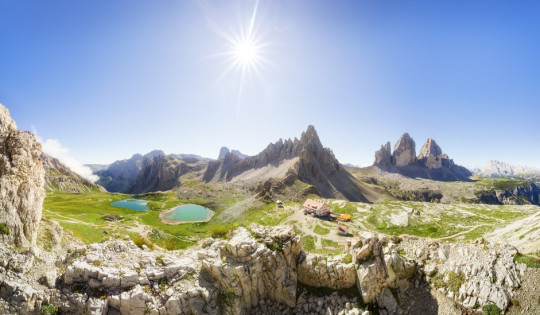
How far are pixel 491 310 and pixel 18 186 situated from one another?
41.3 m

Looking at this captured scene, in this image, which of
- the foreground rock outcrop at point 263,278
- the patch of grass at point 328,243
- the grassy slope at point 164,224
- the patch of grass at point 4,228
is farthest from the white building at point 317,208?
→ the patch of grass at point 4,228

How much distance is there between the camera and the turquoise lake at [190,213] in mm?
116250

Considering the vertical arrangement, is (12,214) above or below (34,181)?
below

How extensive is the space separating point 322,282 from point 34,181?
1235 inches

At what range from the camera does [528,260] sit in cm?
1708

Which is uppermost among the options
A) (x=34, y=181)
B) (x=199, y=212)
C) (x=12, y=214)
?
(x=34, y=181)

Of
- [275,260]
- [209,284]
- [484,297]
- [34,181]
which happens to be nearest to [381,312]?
[484,297]

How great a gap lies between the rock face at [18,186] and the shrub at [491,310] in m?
38.1

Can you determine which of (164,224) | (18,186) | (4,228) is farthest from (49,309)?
(164,224)

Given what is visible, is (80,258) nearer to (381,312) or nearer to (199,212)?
(381,312)

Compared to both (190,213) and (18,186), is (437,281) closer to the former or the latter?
(18,186)

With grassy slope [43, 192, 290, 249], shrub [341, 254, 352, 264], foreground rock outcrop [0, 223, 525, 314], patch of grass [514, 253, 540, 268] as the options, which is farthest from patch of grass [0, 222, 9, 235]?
grassy slope [43, 192, 290, 249]

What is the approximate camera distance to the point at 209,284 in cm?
1964

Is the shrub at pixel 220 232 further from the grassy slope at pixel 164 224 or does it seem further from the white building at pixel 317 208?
the white building at pixel 317 208
